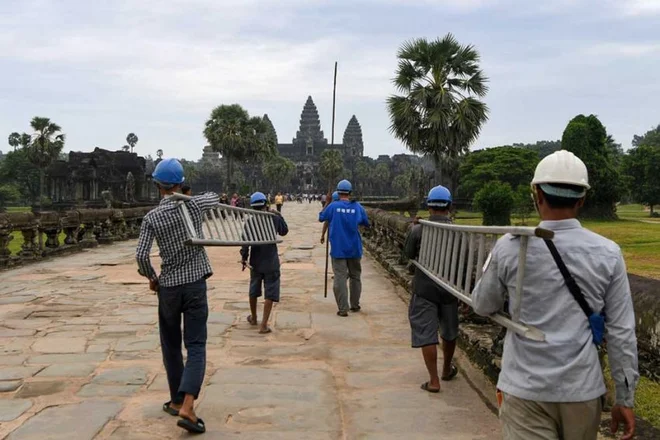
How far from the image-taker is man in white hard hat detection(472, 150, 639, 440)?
7.56 ft

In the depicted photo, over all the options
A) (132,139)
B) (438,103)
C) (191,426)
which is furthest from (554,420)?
(132,139)

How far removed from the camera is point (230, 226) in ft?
17.7

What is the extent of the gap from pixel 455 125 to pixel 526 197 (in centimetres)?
1476

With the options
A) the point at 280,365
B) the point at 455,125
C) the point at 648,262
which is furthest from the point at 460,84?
the point at 280,365

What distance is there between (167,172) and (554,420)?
9.29 ft

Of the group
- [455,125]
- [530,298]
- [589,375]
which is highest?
[455,125]

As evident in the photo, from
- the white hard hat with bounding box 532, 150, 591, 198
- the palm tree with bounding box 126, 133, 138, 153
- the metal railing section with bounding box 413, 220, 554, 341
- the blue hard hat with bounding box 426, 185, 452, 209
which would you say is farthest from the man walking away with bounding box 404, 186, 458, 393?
the palm tree with bounding box 126, 133, 138, 153

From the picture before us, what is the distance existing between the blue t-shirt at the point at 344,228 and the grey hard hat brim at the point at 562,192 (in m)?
5.57

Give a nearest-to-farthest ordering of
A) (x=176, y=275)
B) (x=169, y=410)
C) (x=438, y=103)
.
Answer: (x=176, y=275), (x=169, y=410), (x=438, y=103)

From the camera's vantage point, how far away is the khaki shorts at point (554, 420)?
7.55 feet

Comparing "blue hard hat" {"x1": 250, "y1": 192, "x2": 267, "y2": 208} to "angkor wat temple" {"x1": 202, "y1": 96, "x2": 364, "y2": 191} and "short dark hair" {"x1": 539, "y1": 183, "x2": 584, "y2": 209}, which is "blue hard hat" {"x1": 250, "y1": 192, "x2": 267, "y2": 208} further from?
"angkor wat temple" {"x1": 202, "y1": 96, "x2": 364, "y2": 191}

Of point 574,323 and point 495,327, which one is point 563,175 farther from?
point 495,327

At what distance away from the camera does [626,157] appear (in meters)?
56.6

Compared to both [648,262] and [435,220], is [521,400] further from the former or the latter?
[648,262]
